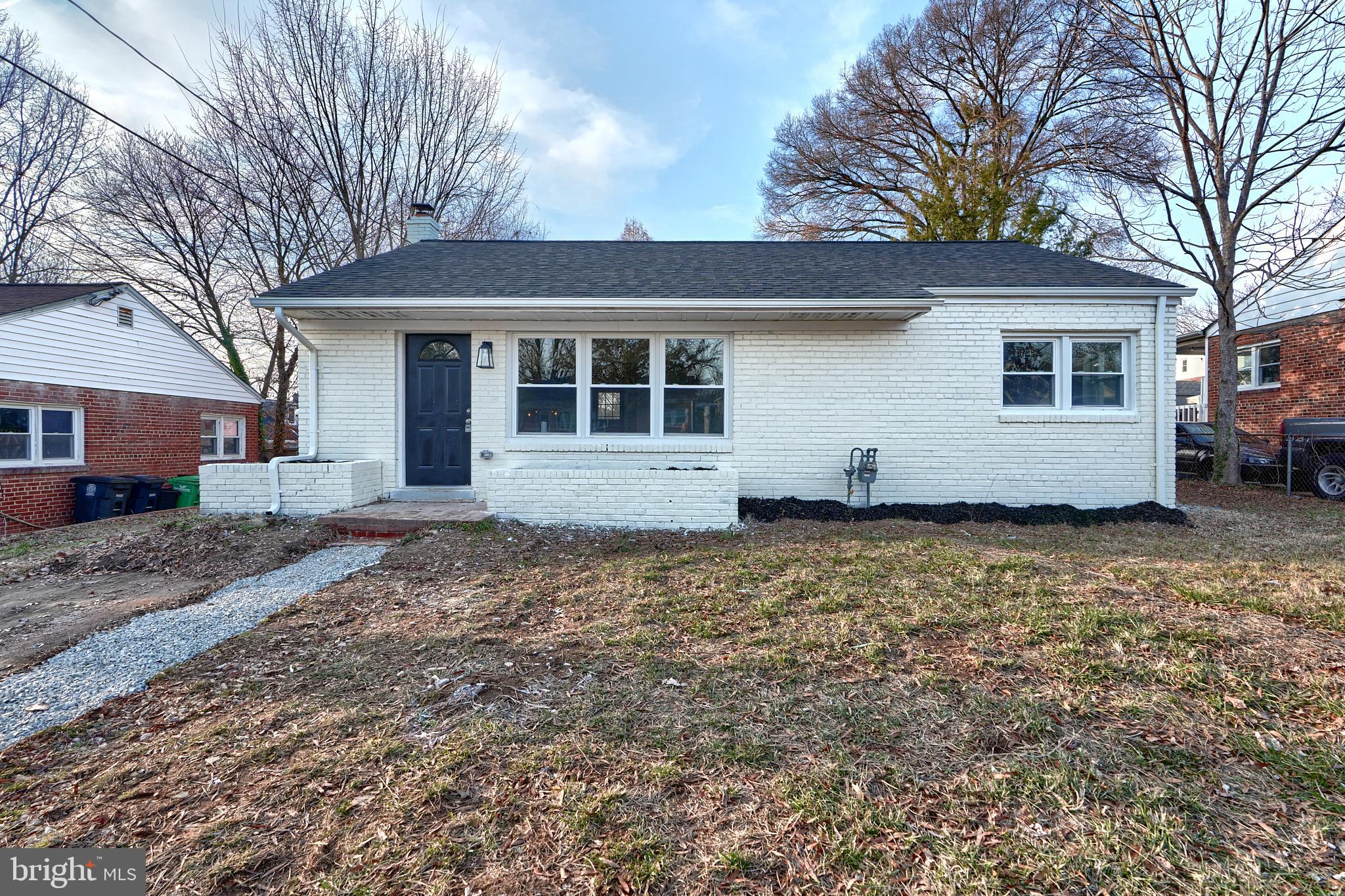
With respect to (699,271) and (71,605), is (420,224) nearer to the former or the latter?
(699,271)

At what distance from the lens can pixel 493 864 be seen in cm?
171

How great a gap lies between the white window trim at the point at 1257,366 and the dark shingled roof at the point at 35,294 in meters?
25.9

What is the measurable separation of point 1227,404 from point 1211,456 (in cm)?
290

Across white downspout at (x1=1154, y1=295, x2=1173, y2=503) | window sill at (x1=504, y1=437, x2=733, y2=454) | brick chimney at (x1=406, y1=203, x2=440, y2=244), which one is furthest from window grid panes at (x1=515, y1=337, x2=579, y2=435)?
white downspout at (x1=1154, y1=295, x2=1173, y2=503)

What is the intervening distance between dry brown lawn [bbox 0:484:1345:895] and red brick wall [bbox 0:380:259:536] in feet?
34.5

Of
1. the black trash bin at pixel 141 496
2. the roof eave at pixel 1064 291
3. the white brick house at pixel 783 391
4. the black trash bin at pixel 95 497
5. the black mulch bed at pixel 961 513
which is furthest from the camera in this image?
the black trash bin at pixel 141 496

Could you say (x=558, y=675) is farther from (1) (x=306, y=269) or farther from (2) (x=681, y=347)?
(1) (x=306, y=269)

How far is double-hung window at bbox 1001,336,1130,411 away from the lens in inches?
307

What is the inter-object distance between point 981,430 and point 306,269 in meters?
18.9

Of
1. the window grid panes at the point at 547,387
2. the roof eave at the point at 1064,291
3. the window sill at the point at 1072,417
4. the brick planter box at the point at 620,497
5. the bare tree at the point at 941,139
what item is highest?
the bare tree at the point at 941,139

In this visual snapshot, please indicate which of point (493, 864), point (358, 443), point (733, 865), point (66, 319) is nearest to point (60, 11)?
point (358, 443)

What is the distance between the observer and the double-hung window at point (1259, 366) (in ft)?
43.8

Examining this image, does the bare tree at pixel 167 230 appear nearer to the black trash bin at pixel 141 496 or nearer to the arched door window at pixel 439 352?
the black trash bin at pixel 141 496

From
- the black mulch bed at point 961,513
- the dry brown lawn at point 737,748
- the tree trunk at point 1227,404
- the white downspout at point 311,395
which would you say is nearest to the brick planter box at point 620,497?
the black mulch bed at point 961,513
